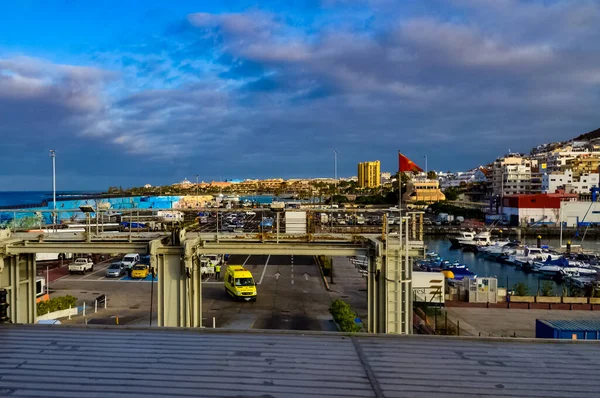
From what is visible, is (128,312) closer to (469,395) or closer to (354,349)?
(354,349)

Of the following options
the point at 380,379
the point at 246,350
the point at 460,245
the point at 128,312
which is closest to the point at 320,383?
the point at 380,379

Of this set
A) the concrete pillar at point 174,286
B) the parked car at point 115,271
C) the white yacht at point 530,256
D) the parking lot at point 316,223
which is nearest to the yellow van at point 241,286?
the parking lot at point 316,223

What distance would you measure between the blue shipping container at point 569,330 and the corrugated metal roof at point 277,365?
7621mm

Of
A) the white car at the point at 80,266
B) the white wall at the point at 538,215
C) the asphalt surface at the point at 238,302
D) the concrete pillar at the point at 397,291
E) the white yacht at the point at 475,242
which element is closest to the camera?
the concrete pillar at the point at 397,291

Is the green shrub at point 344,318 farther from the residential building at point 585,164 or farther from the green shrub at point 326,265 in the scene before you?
the residential building at point 585,164

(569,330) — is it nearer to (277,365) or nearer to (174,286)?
(174,286)

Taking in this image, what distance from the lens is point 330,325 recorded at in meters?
14.1

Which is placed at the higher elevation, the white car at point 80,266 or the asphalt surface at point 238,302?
the white car at point 80,266

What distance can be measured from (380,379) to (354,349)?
811 millimetres

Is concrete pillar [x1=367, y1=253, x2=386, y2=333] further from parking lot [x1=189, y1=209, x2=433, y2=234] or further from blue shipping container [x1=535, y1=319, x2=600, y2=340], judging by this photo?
blue shipping container [x1=535, y1=319, x2=600, y2=340]

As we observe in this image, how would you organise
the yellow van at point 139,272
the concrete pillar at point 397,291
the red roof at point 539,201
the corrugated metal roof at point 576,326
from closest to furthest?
the concrete pillar at point 397,291 < the corrugated metal roof at point 576,326 < the yellow van at point 139,272 < the red roof at point 539,201

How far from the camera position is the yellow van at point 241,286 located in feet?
56.0

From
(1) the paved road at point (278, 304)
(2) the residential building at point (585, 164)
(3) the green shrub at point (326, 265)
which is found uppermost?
(2) the residential building at point (585, 164)

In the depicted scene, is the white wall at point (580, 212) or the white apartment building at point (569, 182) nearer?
the white wall at point (580, 212)
